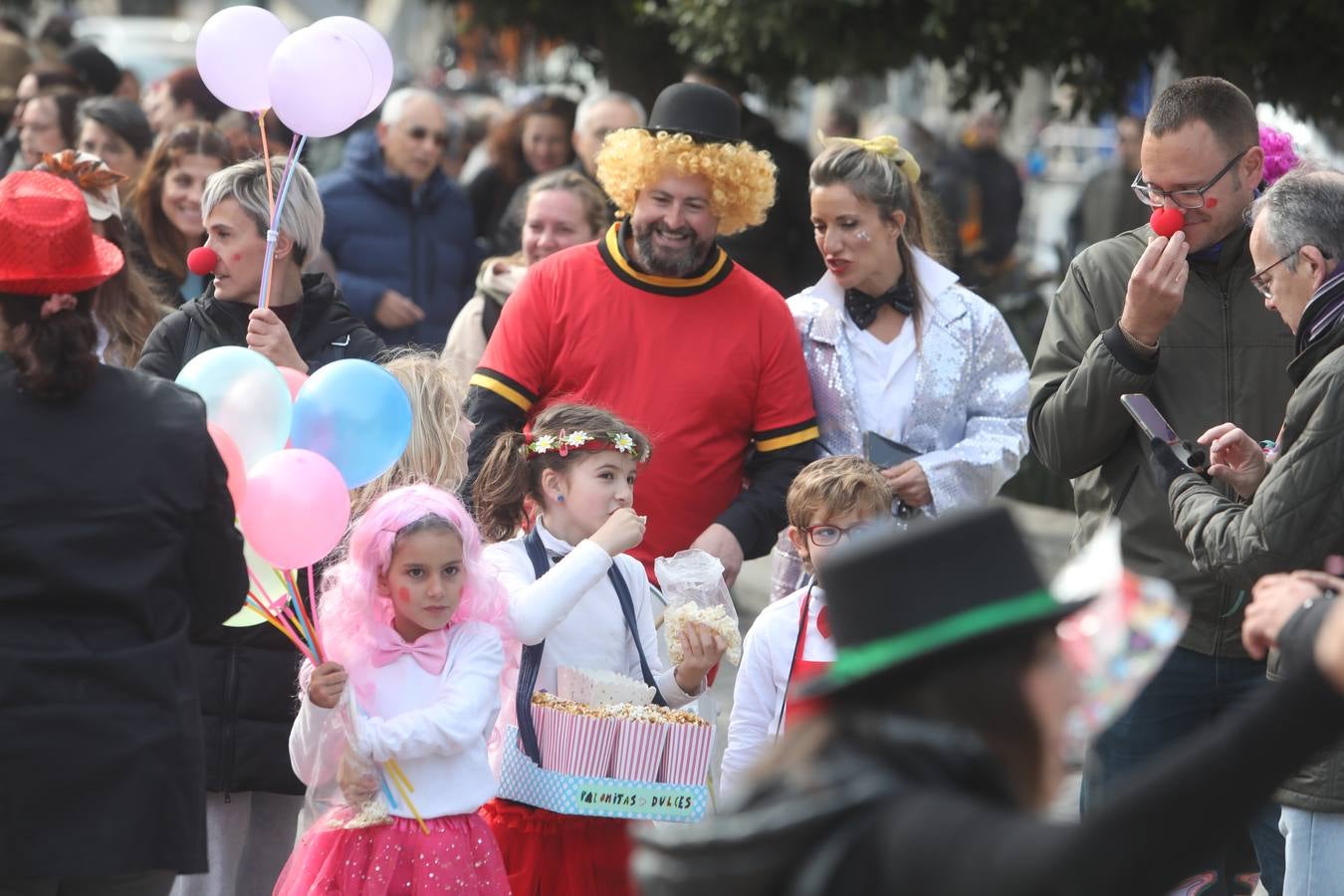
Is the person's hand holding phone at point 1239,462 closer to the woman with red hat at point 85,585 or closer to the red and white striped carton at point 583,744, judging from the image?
the red and white striped carton at point 583,744

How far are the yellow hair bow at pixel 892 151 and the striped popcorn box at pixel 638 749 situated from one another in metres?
1.97

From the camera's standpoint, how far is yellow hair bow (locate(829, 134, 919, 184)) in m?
5.25

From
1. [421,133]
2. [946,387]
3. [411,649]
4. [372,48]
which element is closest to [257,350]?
[372,48]

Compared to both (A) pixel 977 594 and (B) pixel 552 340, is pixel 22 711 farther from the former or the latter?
(B) pixel 552 340

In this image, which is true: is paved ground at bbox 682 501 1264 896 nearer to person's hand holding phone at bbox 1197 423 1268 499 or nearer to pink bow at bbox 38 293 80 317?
person's hand holding phone at bbox 1197 423 1268 499

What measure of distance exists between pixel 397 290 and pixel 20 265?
4.73m

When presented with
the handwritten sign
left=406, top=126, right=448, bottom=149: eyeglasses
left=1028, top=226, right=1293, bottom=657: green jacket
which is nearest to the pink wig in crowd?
left=1028, top=226, right=1293, bottom=657: green jacket

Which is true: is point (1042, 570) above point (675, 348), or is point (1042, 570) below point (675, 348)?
below

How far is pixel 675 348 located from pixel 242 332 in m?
1.17

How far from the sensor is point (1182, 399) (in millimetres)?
4270

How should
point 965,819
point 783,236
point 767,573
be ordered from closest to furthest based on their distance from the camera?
point 965,819 → point 783,236 → point 767,573

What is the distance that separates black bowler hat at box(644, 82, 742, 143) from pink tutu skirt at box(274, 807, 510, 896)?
213cm

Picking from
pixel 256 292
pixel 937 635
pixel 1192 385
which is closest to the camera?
pixel 937 635

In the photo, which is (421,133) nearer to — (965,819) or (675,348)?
(675,348)
